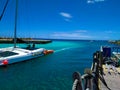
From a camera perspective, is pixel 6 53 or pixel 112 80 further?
pixel 6 53

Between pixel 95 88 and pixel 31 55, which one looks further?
pixel 31 55

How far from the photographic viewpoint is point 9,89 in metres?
14.6

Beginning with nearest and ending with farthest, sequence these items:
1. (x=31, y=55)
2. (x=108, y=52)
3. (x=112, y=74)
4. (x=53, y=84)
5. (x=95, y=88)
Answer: (x=95, y=88) < (x=112, y=74) < (x=53, y=84) < (x=108, y=52) < (x=31, y=55)

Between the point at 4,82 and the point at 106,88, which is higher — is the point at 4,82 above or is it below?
below

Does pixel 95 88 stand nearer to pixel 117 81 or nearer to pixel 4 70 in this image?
pixel 117 81

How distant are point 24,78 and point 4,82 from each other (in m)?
2.17

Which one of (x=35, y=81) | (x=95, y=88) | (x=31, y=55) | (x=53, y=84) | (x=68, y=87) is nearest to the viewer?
(x=95, y=88)

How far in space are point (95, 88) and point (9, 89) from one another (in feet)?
23.9

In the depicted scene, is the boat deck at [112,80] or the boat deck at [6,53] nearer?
the boat deck at [112,80]

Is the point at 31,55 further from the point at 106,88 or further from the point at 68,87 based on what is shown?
the point at 106,88

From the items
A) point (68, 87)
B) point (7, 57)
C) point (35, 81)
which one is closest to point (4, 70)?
point (7, 57)

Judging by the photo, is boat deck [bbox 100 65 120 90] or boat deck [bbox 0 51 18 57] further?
boat deck [bbox 0 51 18 57]

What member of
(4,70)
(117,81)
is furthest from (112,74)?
(4,70)

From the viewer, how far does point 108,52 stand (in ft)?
69.9
